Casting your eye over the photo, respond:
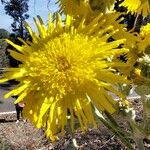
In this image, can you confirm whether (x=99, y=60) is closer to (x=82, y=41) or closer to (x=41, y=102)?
(x=82, y=41)

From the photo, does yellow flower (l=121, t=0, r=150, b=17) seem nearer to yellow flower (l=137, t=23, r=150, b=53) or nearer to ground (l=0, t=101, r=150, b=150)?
yellow flower (l=137, t=23, r=150, b=53)

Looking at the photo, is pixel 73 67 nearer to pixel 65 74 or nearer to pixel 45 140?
pixel 65 74

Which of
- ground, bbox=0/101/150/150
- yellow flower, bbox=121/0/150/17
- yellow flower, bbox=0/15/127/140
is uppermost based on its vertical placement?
yellow flower, bbox=121/0/150/17

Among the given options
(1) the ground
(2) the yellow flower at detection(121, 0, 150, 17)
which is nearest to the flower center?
(2) the yellow flower at detection(121, 0, 150, 17)

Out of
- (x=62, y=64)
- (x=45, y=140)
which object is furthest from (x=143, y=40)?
(x=45, y=140)

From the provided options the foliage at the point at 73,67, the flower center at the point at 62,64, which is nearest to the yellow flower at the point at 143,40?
the foliage at the point at 73,67

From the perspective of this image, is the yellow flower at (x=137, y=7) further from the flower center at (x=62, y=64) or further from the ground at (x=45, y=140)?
the ground at (x=45, y=140)

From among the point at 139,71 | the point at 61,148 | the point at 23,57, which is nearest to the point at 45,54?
the point at 23,57

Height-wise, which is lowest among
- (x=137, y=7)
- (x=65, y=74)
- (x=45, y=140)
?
(x=45, y=140)
